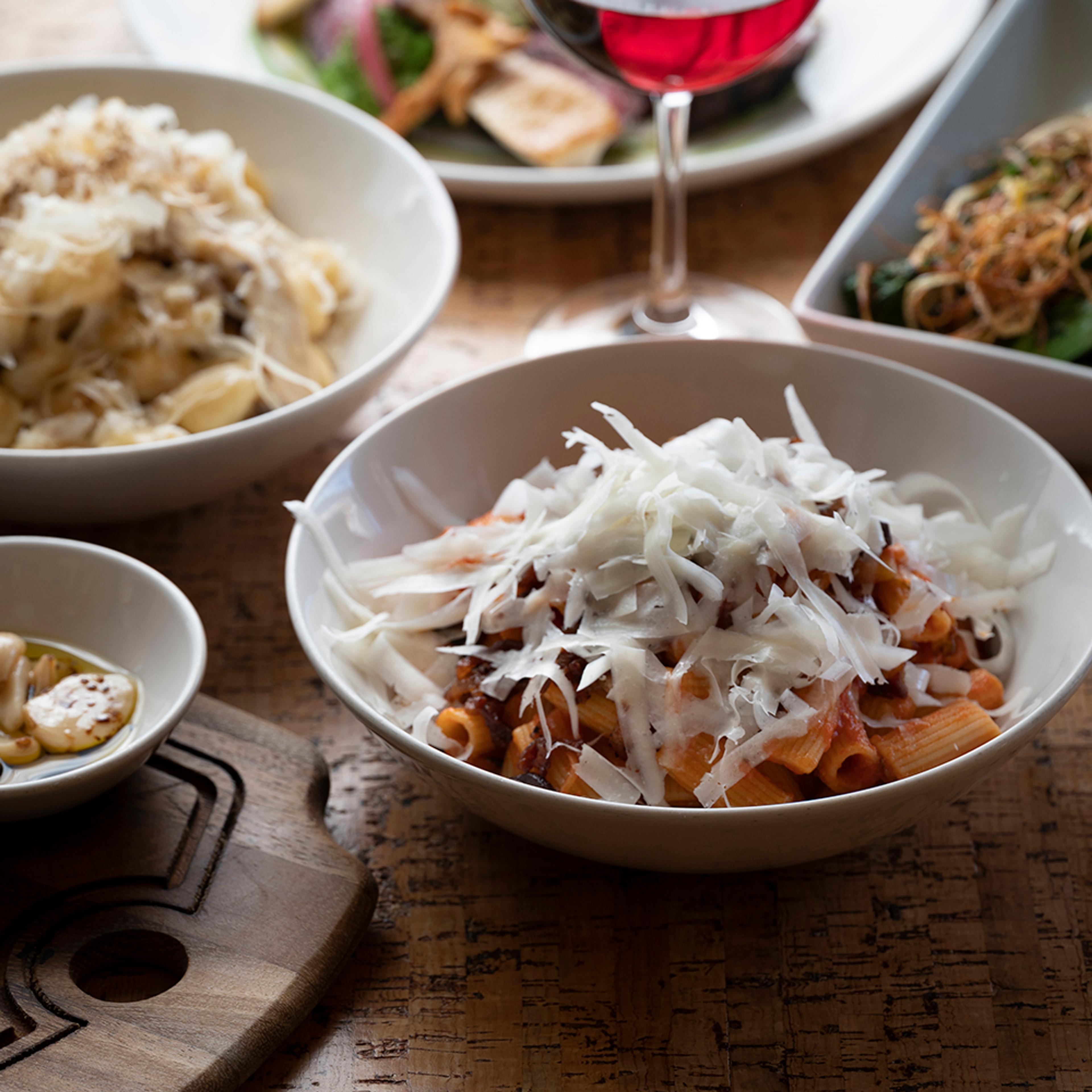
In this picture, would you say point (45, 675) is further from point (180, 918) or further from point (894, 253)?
point (894, 253)

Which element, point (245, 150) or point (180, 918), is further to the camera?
point (245, 150)

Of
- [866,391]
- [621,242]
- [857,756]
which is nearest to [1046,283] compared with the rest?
[866,391]

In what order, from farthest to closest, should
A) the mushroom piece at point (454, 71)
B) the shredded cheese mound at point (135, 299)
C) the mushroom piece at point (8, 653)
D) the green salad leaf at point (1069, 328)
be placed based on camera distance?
the mushroom piece at point (454, 71)
the green salad leaf at point (1069, 328)
the shredded cheese mound at point (135, 299)
the mushroom piece at point (8, 653)

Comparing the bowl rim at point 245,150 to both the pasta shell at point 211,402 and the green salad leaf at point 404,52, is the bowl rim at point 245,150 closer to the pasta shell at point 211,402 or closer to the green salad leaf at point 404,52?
the pasta shell at point 211,402

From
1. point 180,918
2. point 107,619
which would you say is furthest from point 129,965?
point 107,619

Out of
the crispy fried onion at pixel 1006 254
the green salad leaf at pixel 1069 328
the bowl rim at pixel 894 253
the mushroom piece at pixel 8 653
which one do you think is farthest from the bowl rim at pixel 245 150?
the green salad leaf at pixel 1069 328
